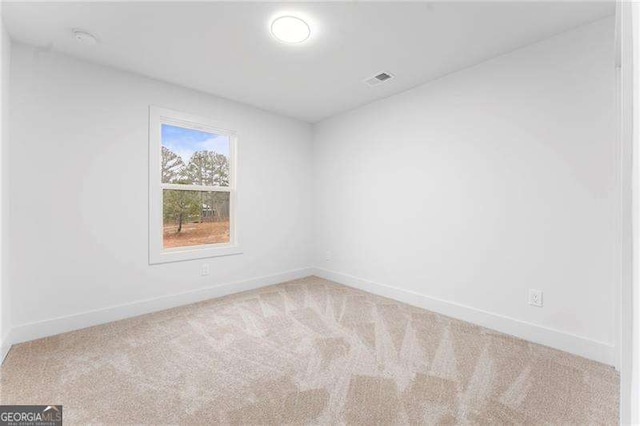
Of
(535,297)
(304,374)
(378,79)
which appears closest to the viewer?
(304,374)

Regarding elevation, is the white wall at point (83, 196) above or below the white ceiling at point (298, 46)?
below

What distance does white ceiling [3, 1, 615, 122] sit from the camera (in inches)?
78.9

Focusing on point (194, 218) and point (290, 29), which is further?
point (194, 218)

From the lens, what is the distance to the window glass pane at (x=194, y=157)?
10.7 feet

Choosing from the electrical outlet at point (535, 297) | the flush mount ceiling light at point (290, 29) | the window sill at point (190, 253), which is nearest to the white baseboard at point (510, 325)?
the electrical outlet at point (535, 297)

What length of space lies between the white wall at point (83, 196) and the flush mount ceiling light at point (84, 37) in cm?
40

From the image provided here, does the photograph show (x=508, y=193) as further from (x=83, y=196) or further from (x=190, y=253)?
(x=83, y=196)

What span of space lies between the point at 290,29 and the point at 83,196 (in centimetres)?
237

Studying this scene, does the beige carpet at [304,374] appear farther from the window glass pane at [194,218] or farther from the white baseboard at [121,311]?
the window glass pane at [194,218]

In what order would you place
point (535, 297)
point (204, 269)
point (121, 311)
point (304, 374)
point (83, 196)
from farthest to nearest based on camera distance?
point (204, 269) → point (121, 311) → point (83, 196) → point (535, 297) → point (304, 374)

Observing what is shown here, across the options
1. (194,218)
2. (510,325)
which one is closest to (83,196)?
(194,218)

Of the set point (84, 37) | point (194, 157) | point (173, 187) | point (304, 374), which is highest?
point (84, 37)

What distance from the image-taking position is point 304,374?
190 centimetres

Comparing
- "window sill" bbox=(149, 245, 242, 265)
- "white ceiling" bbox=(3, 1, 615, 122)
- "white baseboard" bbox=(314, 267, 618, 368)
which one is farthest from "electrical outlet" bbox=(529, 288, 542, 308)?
"window sill" bbox=(149, 245, 242, 265)
